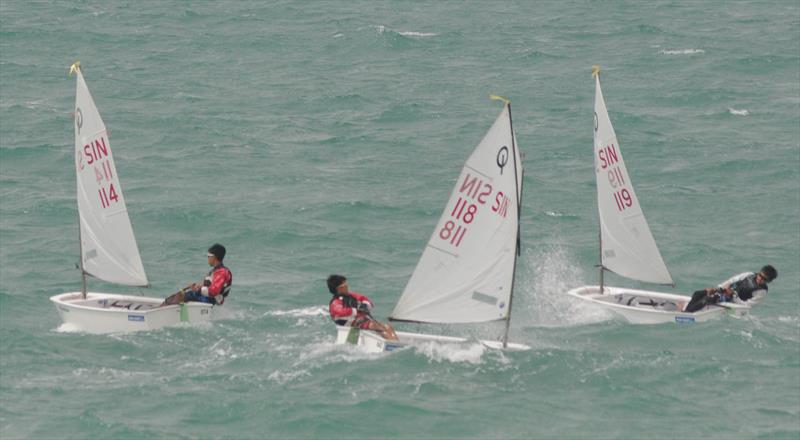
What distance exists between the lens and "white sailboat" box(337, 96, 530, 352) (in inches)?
1027

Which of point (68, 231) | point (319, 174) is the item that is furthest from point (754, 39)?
point (68, 231)

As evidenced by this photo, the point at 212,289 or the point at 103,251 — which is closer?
the point at 212,289

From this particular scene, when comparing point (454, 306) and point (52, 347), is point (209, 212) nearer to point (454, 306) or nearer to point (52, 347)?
point (52, 347)

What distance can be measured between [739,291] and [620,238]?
3.41 meters

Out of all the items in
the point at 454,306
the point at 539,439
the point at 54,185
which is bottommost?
the point at 539,439

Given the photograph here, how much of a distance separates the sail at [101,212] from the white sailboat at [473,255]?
670 cm

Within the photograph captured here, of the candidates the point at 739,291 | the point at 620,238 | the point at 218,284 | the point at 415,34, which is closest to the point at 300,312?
the point at 218,284

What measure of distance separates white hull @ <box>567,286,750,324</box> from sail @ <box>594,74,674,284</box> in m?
0.55

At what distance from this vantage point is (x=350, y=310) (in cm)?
2858

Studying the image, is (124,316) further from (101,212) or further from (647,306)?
(647,306)

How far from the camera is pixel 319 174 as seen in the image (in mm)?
46156

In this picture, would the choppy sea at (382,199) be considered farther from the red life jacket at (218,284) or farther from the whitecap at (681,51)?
the red life jacket at (218,284)

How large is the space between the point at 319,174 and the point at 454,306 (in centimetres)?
1930

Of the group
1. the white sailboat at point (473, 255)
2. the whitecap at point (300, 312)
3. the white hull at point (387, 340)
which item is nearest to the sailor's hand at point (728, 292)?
the white hull at point (387, 340)
